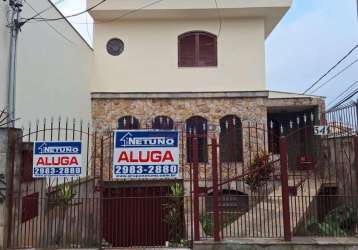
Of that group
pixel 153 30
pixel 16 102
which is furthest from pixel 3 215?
pixel 153 30

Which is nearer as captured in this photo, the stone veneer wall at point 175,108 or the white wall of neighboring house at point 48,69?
the white wall of neighboring house at point 48,69

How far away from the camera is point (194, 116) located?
15.4 metres

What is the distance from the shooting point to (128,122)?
607 inches

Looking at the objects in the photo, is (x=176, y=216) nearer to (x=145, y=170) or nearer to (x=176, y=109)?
(x=145, y=170)

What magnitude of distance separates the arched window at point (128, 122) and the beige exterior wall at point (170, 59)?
3.51 feet

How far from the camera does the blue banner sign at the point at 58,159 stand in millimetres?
7344

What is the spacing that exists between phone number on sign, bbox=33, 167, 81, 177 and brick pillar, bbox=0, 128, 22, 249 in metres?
0.38

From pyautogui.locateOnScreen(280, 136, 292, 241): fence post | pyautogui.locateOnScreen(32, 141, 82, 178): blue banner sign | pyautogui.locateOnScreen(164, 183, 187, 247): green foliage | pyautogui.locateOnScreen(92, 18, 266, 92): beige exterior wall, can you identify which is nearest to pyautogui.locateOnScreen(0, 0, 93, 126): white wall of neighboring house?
pyautogui.locateOnScreen(92, 18, 266, 92): beige exterior wall

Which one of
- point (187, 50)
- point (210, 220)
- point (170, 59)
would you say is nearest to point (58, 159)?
point (210, 220)

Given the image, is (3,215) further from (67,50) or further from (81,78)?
(81,78)

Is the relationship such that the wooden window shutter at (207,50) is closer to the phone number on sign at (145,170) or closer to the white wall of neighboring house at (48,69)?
the white wall of neighboring house at (48,69)

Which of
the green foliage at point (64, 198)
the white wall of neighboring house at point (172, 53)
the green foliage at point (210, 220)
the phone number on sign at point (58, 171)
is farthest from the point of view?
the white wall of neighboring house at point (172, 53)

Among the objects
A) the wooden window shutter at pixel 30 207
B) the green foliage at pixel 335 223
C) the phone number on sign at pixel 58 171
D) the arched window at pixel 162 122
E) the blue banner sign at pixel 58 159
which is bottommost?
the green foliage at pixel 335 223

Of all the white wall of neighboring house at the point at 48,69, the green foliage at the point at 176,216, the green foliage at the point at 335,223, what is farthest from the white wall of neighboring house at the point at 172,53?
the green foliage at the point at 335,223
